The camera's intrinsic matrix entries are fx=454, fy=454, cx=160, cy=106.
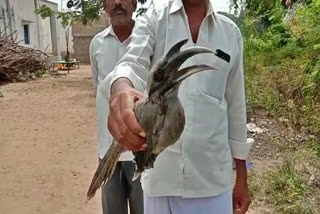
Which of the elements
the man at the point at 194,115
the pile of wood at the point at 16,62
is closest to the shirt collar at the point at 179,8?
the man at the point at 194,115

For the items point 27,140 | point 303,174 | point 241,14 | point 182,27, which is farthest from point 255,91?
point 182,27

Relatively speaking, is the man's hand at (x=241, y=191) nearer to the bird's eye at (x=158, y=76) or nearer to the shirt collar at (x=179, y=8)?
the shirt collar at (x=179, y=8)

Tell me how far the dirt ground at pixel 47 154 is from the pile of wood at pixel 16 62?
3170 millimetres

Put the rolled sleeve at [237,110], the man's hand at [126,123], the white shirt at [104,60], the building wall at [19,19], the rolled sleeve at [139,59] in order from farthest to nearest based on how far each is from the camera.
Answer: the building wall at [19,19] < the white shirt at [104,60] < the rolled sleeve at [237,110] < the rolled sleeve at [139,59] < the man's hand at [126,123]

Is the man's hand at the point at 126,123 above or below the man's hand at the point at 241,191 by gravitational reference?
above

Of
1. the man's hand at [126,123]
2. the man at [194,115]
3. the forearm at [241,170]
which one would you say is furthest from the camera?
the forearm at [241,170]

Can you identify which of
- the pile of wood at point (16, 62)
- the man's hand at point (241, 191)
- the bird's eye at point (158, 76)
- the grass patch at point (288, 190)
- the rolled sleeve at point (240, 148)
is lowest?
the pile of wood at point (16, 62)

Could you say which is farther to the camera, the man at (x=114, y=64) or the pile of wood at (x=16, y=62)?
the pile of wood at (x=16, y=62)

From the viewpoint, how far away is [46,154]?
221 inches

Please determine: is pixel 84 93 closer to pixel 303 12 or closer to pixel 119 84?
pixel 303 12

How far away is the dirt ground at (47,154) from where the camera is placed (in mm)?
3958

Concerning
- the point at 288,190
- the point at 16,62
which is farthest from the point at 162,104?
the point at 16,62

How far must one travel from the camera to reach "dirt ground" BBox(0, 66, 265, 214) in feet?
13.0

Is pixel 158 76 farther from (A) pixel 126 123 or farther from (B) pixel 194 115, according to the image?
(B) pixel 194 115
